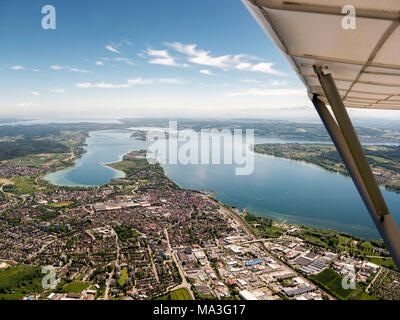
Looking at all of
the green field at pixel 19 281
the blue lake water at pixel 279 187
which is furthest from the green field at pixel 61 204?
the green field at pixel 19 281

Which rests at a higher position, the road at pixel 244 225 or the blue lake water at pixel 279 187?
the blue lake water at pixel 279 187

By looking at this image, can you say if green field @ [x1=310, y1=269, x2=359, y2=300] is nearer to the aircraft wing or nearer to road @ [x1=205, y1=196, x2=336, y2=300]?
road @ [x1=205, y1=196, x2=336, y2=300]

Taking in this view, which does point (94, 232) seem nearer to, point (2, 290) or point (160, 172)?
point (2, 290)

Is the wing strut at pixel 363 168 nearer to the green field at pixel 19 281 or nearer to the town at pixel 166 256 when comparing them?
the town at pixel 166 256

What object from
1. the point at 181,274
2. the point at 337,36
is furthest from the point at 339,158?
the point at 337,36

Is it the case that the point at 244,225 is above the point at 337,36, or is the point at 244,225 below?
below

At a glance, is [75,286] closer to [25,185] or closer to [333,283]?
[333,283]

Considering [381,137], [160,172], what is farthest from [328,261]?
[381,137]
